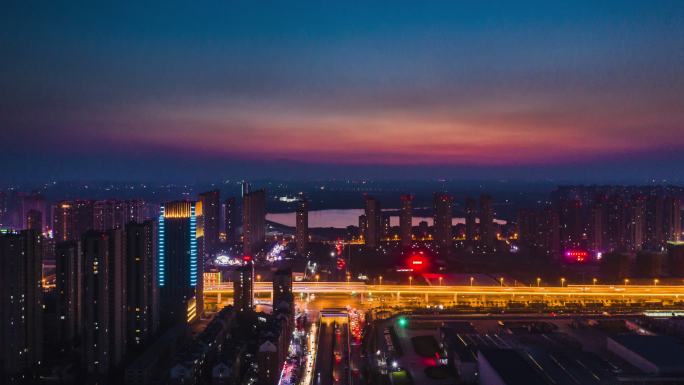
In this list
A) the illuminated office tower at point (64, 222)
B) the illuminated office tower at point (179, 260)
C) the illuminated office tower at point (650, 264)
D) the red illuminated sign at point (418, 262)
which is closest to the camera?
the illuminated office tower at point (179, 260)

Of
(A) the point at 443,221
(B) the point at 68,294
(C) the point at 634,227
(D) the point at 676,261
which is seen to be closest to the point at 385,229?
(A) the point at 443,221

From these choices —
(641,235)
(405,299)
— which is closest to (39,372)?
(405,299)

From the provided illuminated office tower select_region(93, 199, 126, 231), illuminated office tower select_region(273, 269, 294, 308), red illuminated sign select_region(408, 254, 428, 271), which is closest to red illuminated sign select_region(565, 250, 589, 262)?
red illuminated sign select_region(408, 254, 428, 271)

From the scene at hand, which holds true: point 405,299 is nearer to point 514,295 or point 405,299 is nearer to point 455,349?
point 514,295

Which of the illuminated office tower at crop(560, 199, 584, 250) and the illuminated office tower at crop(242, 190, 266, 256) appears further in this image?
the illuminated office tower at crop(560, 199, 584, 250)

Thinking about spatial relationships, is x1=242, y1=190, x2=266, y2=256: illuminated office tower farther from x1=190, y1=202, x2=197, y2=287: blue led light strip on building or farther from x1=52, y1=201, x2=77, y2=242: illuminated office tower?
x1=190, y1=202, x2=197, y2=287: blue led light strip on building

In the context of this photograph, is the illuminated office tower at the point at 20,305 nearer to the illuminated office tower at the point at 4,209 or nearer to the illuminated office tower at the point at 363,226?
the illuminated office tower at the point at 4,209

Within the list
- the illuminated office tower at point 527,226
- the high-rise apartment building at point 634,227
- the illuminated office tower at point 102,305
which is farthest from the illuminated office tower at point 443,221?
the illuminated office tower at point 102,305
